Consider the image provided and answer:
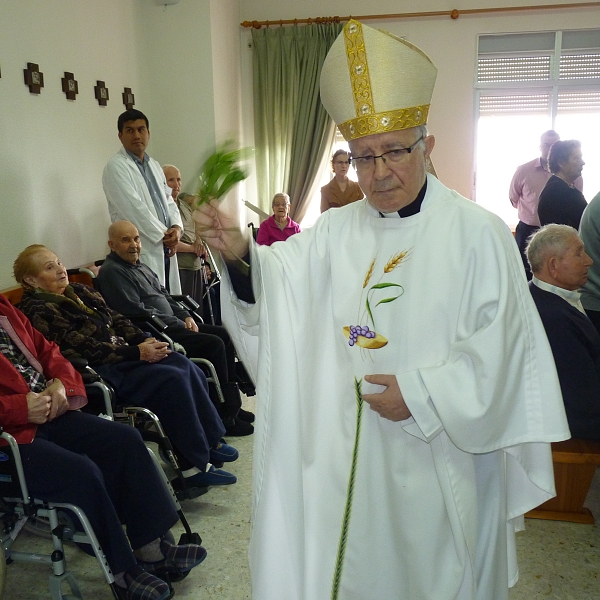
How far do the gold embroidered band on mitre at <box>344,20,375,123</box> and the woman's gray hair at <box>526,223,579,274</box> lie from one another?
1.46m

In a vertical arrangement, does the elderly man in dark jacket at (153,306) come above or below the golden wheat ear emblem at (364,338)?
below

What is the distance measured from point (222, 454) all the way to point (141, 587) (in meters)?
1.05

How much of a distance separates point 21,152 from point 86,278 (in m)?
0.81

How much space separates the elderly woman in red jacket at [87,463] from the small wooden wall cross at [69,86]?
2.26 m

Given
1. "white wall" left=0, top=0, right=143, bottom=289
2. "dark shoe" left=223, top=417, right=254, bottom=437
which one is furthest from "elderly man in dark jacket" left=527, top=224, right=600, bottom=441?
"white wall" left=0, top=0, right=143, bottom=289

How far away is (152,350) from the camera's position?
2.90 meters

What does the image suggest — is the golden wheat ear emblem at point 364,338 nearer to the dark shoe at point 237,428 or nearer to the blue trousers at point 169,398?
the blue trousers at point 169,398

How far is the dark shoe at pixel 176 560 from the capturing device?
2186 millimetres

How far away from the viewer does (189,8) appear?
5.60 m

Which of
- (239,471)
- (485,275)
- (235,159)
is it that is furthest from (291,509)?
(239,471)

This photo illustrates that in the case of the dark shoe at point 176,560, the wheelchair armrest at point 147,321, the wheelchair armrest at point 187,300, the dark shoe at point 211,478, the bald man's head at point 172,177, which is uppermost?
the bald man's head at point 172,177

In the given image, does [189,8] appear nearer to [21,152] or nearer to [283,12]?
[283,12]

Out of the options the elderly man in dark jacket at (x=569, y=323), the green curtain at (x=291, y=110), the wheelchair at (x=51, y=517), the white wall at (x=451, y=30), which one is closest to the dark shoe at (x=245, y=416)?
the wheelchair at (x=51, y=517)

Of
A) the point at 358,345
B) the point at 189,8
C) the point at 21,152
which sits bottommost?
the point at 358,345
